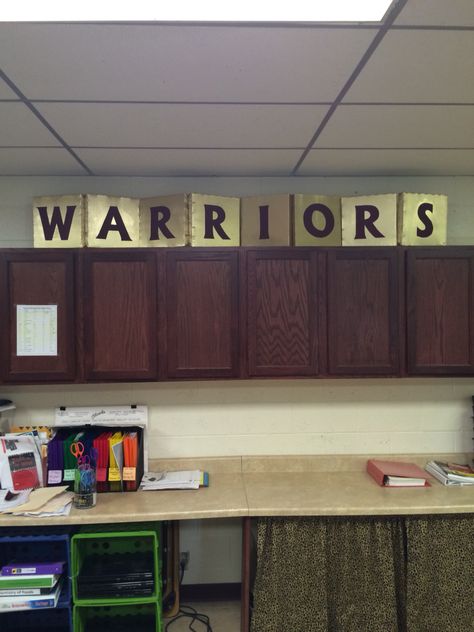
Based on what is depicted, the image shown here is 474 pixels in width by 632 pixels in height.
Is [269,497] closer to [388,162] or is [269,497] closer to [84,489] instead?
[84,489]

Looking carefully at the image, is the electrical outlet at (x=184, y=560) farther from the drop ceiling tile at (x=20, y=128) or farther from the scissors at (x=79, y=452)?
the drop ceiling tile at (x=20, y=128)

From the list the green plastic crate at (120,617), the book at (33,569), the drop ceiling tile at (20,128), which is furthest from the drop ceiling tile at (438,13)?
the green plastic crate at (120,617)

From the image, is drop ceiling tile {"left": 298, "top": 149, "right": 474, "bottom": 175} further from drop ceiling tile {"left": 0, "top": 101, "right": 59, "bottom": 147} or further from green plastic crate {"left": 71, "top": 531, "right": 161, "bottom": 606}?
Answer: green plastic crate {"left": 71, "top": 531, "right": 161, "bottom": 606}

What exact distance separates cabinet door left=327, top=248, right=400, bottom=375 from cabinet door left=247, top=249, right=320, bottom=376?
10 cm

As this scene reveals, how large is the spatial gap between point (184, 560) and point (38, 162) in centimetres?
241

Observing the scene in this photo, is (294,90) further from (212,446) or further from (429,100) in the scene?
(212,446)

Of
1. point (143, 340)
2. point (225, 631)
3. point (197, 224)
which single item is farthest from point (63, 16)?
point (225, 631)

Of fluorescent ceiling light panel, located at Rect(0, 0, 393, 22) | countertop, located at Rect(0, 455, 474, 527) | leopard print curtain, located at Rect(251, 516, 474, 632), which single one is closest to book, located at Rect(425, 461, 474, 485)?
countertop, located at Rect(0, 455, 474, 527)

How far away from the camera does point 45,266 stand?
2.21 m

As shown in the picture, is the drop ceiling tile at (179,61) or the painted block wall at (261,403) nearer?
the drop ceiling tile at (179,61)

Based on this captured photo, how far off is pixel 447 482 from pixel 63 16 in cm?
261

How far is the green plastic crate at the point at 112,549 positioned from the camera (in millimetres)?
1965

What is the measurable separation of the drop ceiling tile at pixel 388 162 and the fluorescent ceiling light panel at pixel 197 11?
39.8 inches

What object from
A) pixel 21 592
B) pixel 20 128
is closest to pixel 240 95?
pixel 20 128
